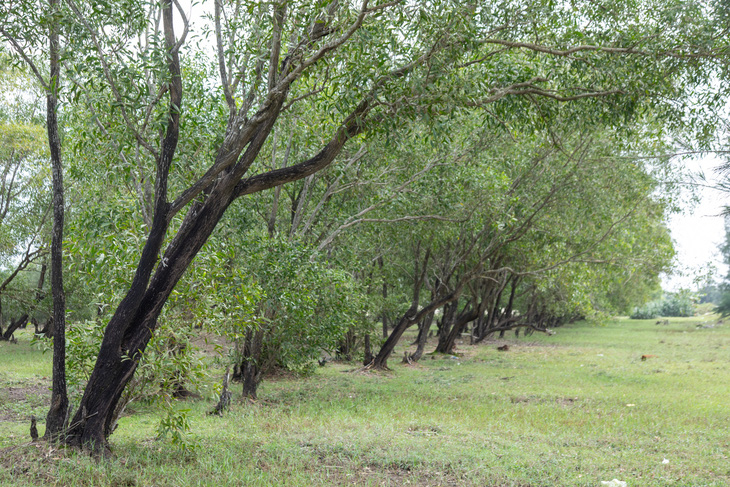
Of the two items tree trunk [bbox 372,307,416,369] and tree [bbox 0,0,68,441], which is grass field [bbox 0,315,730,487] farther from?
tree trunk [bbox 372,307,416,369]

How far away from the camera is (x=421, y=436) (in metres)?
8.80

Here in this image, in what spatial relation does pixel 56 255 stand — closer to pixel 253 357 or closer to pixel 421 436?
pixel 421 436

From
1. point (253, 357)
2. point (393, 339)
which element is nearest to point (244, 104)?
point (253, 357)

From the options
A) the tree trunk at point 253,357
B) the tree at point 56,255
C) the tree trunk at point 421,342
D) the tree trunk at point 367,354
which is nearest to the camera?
the tree at point 56,255

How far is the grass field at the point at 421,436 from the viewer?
6605mm

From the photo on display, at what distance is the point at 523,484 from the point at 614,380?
12990 mm

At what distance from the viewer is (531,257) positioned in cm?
1945

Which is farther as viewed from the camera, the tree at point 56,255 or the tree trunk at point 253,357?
the tree trunk at point 253,357

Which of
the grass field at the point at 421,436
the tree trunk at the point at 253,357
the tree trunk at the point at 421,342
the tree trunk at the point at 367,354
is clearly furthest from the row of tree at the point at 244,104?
the tree trunk at the point at 421,342

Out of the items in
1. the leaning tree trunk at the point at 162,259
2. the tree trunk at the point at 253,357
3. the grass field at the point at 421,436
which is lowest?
the grass field at the point at 421,436

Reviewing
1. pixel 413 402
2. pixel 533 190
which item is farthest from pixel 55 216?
pixel 533 190

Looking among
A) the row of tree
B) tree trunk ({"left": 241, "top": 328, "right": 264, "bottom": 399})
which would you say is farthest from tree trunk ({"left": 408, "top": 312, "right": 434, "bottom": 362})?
the row of tree

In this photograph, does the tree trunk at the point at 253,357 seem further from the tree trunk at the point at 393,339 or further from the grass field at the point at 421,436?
the tree trunk at the point at 393,339

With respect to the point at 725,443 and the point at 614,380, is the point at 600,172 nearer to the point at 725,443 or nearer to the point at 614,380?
the point at 614,380
